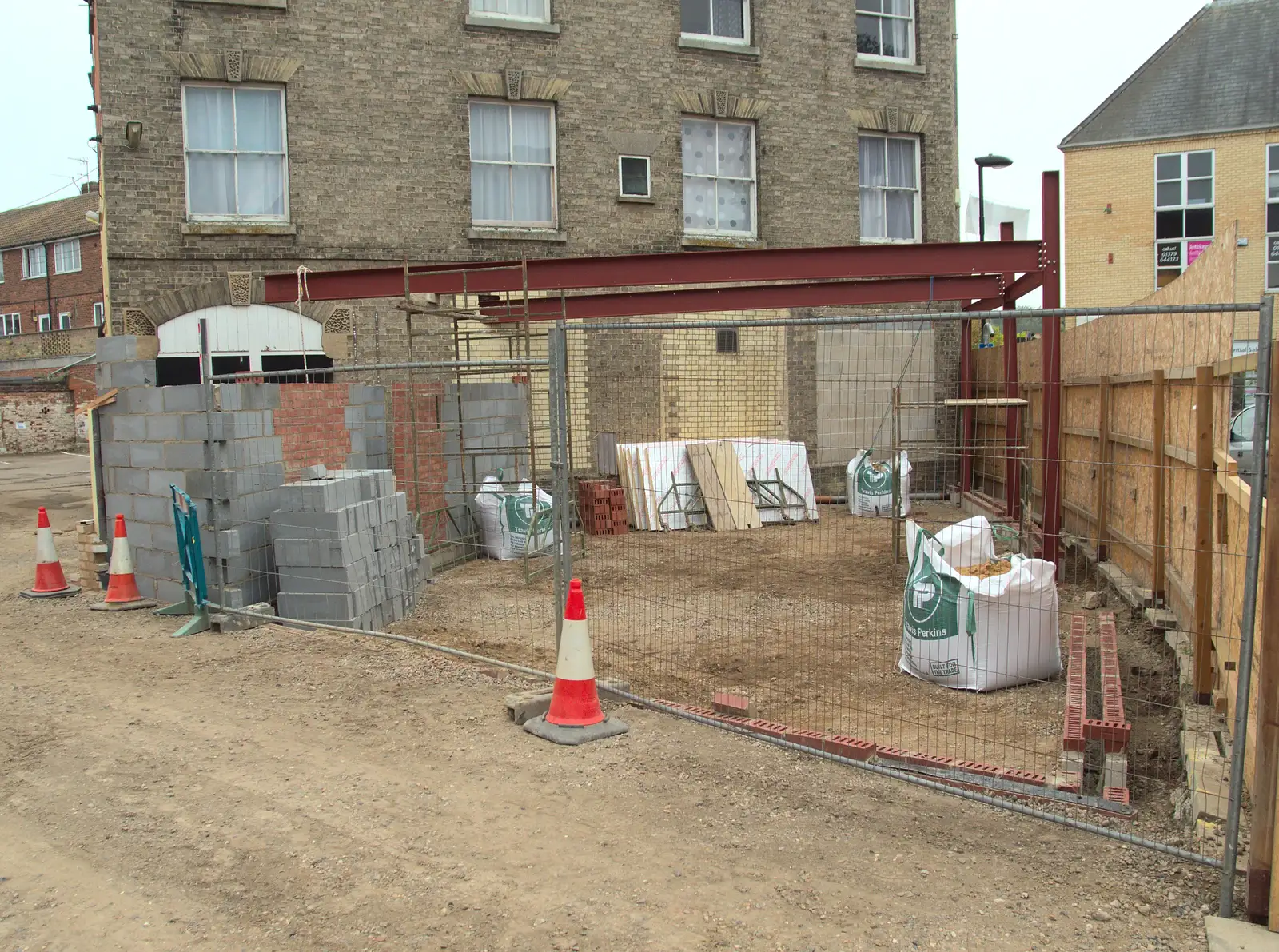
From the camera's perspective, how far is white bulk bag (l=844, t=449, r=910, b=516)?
50.2ft

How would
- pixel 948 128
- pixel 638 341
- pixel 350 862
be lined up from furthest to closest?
1. pixel 948 128
2. pixel 638 341
3. pixel 350 862

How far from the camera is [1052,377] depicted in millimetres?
11469

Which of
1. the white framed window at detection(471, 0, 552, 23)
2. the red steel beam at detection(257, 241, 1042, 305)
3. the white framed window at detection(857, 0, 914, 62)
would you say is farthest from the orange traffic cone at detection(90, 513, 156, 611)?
the white framed window at detection(857, 0, 914, 62)

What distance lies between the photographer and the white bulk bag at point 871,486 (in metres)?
15.3

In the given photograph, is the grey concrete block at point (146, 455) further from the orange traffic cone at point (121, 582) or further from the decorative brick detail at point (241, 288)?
the decorative brick detail at point (241, 288)

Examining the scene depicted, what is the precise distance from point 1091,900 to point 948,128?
18944 mm

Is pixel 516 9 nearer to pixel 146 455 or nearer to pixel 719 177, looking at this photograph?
pixel 719 177

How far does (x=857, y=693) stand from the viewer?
24.3 ft

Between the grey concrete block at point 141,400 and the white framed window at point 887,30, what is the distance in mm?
15109

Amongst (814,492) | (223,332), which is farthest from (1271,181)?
(223,332)

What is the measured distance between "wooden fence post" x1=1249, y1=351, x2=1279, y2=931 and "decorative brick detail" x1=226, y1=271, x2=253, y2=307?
1423 cm

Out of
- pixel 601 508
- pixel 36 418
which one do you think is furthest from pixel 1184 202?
pixel 36 418

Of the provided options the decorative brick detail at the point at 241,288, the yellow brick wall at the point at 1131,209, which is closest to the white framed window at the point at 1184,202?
the yellow brick wall at the point at 1131,209

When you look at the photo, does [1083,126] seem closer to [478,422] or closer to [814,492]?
[814,492]
